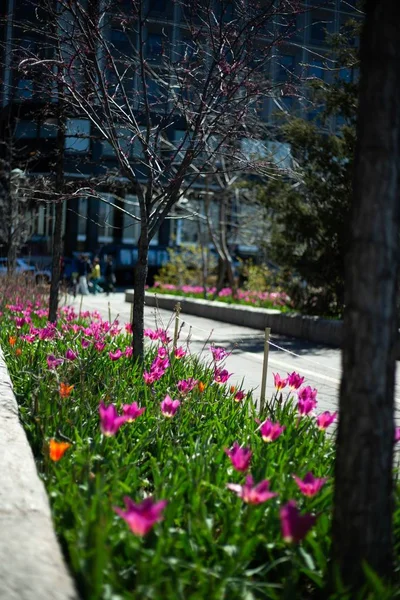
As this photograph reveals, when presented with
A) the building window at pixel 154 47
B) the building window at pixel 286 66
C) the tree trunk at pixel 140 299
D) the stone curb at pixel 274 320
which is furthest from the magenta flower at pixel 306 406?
the stone curb at pixel 274 320

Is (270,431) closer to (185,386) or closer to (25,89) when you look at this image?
(185,386)

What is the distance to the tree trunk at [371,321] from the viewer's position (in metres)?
3.02

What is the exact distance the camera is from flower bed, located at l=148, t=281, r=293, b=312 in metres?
21.4

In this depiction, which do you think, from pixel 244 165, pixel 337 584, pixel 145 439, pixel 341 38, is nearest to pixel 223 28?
pixel 244 165

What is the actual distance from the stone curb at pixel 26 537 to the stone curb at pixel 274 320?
10.4 meters

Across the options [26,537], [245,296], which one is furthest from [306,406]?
[245,296]

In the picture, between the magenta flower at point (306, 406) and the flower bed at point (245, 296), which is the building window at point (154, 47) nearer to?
the magenta flower at point (306, 406)

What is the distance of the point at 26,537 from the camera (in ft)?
10.0

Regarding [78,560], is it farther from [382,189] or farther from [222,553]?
[382,189]

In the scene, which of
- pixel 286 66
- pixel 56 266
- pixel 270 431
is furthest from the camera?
pixel 286 66

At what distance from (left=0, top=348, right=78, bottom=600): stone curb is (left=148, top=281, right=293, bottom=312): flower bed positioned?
645 inches

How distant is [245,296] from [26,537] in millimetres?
22857

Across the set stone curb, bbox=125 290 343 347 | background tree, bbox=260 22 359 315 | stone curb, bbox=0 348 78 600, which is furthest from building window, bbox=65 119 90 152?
stone curb, bbox=0 348 78 600

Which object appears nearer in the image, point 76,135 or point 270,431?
point 270,431
